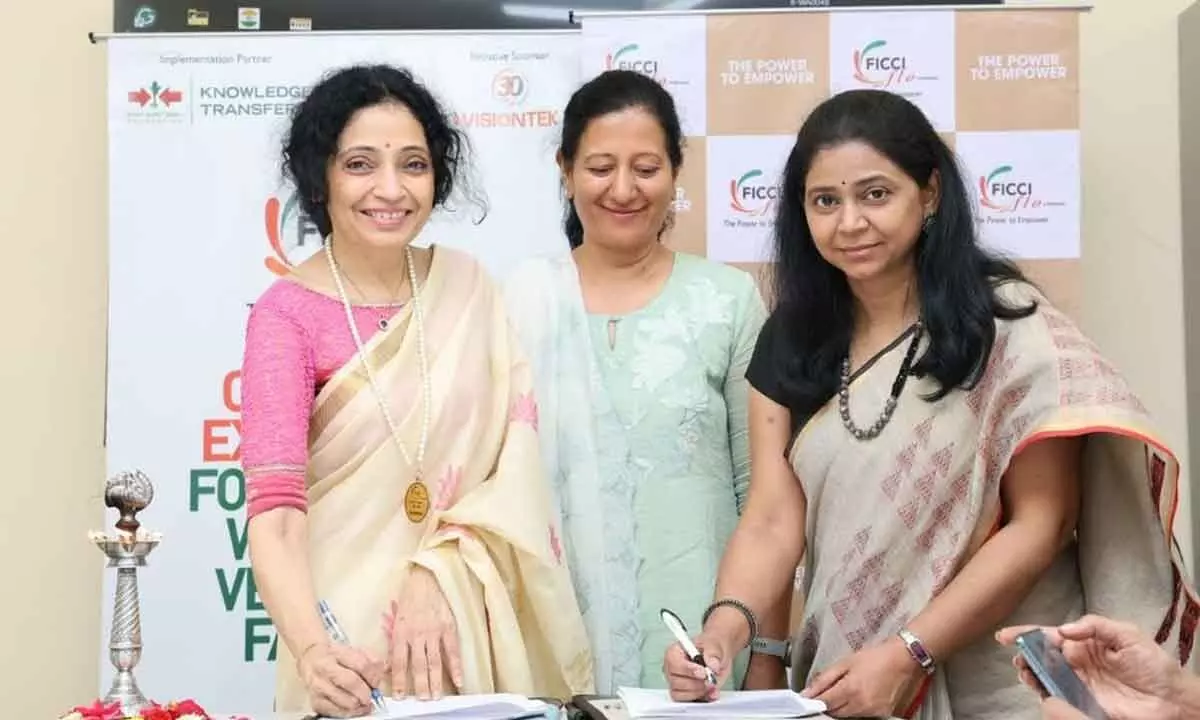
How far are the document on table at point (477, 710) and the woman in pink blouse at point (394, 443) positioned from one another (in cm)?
23

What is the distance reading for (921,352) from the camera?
2113mm

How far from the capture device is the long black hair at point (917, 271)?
6.75ft

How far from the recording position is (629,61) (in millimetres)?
3393

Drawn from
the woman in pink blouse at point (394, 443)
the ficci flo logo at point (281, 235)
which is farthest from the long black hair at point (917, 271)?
the ficci flo logo at point (281, 235)

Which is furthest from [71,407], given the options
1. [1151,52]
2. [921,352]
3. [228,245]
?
[1151,52]

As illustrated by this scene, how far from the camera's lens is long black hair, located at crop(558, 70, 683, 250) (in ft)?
8.14

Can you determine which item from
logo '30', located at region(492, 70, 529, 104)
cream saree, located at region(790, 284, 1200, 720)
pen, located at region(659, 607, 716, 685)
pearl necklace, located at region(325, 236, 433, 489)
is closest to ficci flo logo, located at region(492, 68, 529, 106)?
logo '30', located at region(492, 70, 529, 104)

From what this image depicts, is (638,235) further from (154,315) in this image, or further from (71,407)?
(71,407)

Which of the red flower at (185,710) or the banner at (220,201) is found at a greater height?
→ the banner at (220,201)

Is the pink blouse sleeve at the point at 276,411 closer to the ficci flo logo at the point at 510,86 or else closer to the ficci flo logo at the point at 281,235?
the ficci flo logo at the point at 281,235

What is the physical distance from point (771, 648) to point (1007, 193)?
1.60 meters

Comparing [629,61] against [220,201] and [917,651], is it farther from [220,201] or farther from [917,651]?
[917,651]

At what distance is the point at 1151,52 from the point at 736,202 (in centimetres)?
141

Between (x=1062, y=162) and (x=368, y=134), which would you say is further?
(x=1062, y=162)
